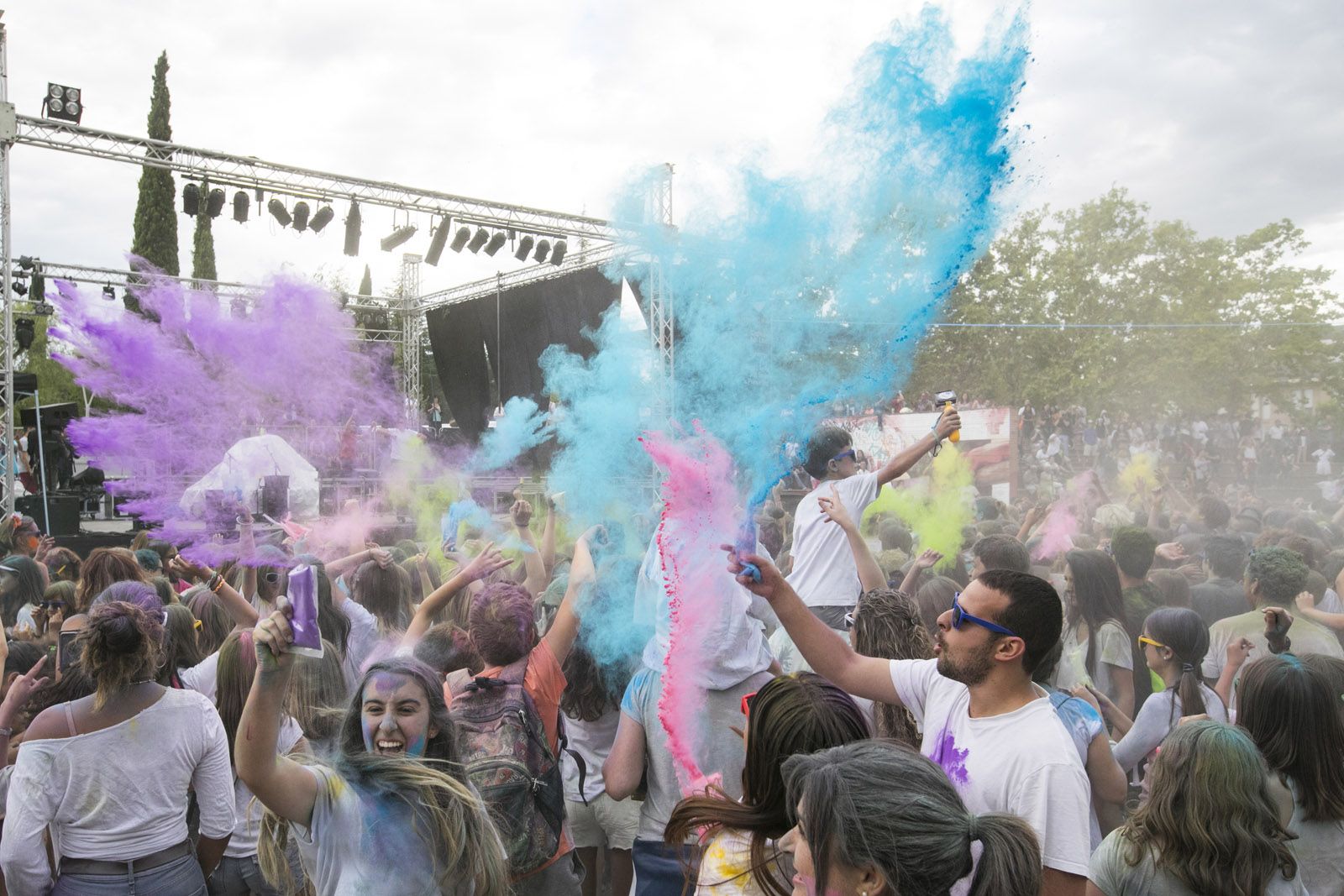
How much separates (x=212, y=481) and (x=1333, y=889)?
16.4ft

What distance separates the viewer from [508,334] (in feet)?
53.4

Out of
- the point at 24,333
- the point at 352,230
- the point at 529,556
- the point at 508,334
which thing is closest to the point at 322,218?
the point at 352,230

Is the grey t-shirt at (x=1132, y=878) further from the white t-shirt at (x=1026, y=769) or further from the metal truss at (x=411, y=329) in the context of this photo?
→ the metal truss at (x=411, y=329)

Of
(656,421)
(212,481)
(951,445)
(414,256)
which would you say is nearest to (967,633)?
(656,421)

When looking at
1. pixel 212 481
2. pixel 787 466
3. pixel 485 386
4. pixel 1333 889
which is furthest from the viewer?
pixel 485 386

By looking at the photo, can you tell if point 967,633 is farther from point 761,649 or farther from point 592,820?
point 592,820

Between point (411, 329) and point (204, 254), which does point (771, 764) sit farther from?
point (204, 254)

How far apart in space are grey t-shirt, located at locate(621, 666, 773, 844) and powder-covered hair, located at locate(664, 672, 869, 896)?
28.8 inches

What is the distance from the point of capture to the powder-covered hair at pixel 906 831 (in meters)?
1.54

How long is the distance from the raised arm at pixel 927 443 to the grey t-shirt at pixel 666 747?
1.18m

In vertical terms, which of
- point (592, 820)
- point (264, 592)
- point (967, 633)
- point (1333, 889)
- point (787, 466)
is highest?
point (787, 466)

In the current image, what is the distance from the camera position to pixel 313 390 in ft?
17.3

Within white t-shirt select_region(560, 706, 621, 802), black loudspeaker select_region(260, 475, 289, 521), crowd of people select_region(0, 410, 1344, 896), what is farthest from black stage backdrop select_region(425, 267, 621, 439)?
white t-shirt select_region(560, 706, 621, 802)

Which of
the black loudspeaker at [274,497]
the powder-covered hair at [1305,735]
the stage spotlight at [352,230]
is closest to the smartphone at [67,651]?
the black loudspeaker at [274,497]
